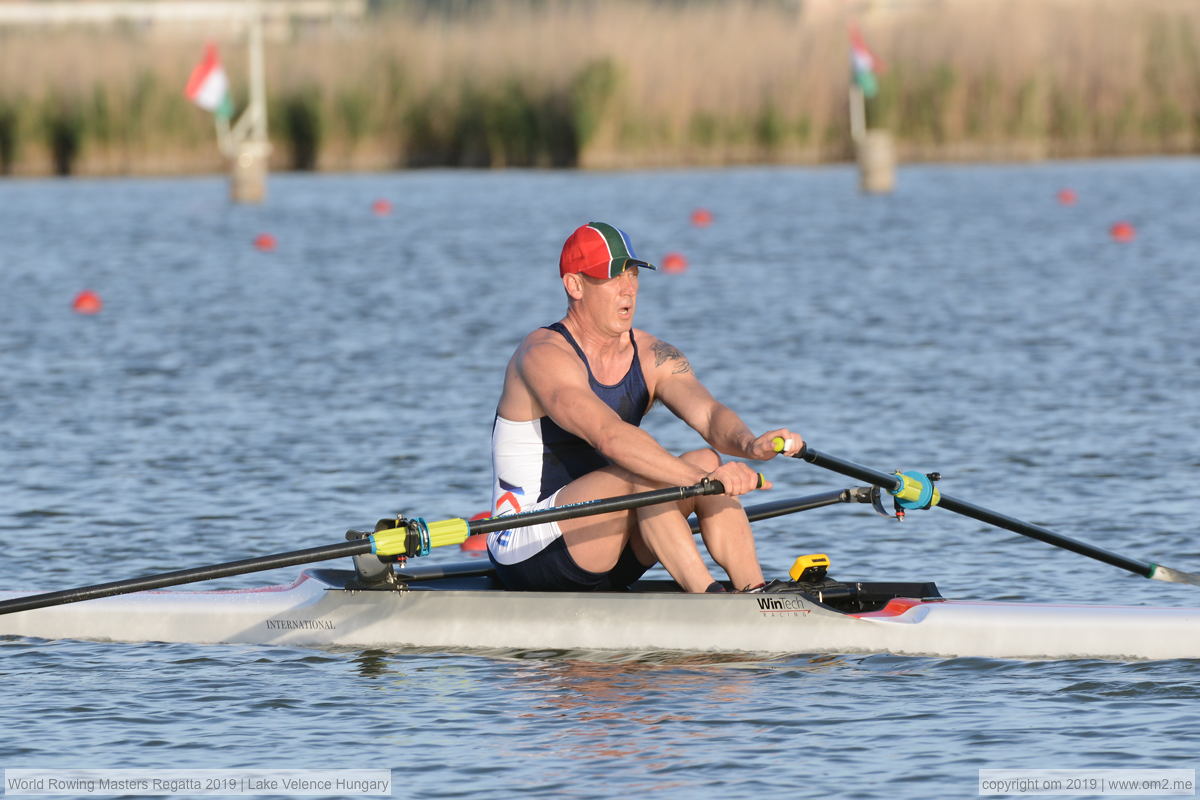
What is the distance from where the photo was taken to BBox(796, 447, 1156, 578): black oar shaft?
774 centimetres

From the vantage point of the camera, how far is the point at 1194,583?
8.42 meters

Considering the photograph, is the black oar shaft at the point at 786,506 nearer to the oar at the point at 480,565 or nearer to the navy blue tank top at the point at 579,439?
the oar at the point at 480,565

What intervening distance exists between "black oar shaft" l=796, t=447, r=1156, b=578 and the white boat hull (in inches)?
16.0

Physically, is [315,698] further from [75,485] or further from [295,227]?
[295,227]

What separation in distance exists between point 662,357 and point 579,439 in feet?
1.49

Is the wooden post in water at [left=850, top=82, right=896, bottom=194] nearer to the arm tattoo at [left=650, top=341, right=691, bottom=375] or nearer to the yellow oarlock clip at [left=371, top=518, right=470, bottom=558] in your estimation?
the arm tattoo at [left=650, top=341, right=691, bottom=375]

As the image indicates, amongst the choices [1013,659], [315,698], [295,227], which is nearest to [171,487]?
[315,698]

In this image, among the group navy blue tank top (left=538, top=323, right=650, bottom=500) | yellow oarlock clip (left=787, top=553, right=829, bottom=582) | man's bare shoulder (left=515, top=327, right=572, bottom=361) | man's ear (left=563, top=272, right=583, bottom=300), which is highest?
man's ear (left=563, top=272, right=583, bottom=300)

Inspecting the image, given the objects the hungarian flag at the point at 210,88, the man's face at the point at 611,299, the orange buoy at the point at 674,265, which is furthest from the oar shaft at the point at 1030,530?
the hungarian flag at the point at 210,88

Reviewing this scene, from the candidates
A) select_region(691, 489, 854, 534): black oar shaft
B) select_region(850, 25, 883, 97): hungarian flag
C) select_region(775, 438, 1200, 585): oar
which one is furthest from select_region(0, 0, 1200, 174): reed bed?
select_region(775, 438, 1200, 585): oar

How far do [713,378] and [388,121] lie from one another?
73.3 feet

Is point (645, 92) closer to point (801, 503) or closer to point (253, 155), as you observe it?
point (253, 155)

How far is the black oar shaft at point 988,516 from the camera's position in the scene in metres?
7.74

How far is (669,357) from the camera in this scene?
7.85 m
